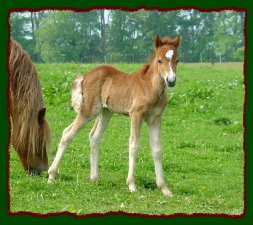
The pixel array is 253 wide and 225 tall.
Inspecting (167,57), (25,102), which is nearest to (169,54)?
(167,57)

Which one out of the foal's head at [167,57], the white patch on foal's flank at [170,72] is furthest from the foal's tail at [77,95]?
the white patch on foal's flank at [170,72]

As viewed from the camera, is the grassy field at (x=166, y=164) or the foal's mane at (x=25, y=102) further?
the foal's mane at (x=25, y=102)

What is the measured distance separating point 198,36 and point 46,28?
3779 mm

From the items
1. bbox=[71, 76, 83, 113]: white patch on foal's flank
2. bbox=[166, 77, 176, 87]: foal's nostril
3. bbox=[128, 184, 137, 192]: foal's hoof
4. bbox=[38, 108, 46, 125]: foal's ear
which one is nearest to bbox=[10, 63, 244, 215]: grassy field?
bbox=[128, 184, 137, 192]: foal's hoof

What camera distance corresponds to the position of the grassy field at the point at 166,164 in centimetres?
727

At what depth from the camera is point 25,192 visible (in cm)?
755

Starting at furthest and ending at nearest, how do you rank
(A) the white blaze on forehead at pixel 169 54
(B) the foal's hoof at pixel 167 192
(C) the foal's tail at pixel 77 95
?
(C) the foal's tail at pixel 77 95 → (B) the foal's hoof at pixel 167 192 → (A) the white blaze on forehead at pixel 169 54

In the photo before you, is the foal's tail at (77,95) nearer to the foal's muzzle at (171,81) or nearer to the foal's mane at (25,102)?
the foal's mane at (25,102)

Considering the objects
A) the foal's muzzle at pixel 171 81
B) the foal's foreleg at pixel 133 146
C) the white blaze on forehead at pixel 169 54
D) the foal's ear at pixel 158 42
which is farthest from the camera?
the foal's foreleg at pixel 133 146

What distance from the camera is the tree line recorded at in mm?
9047

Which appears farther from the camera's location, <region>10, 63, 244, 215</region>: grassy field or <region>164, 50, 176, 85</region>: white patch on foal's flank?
<region>164, 50, 176, 85</region>: white patch on foal's flank

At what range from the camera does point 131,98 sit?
337 inches

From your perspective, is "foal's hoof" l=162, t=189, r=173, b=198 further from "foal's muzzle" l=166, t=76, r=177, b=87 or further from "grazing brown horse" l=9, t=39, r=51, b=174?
"grazing brown horse" l=9, t=39, r=51, b=174

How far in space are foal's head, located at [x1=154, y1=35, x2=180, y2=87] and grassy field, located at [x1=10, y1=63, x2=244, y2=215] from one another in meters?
1.63
